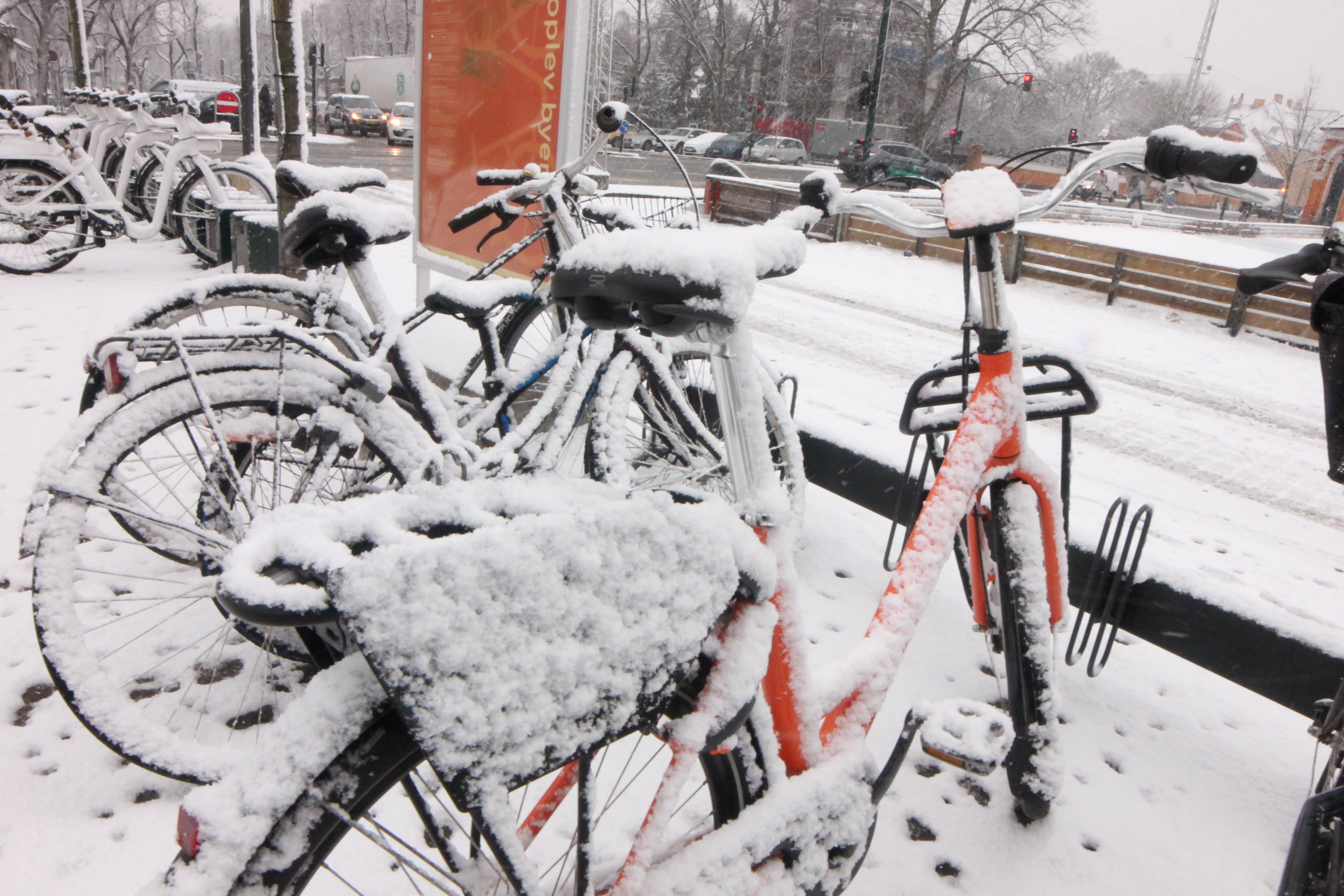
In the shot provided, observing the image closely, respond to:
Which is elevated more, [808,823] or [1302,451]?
[808,823]

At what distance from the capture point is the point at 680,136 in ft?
133

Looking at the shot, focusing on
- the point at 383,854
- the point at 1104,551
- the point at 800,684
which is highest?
the point at 800,684

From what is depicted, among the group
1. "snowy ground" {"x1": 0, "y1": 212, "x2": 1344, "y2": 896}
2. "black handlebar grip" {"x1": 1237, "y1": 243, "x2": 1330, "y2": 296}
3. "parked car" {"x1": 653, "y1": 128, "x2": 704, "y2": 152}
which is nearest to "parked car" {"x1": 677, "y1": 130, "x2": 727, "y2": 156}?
"parked car" {"x1": 653, "y1": 128, "x2": 704, "y2": 152}

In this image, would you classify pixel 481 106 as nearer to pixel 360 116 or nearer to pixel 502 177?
pixel 502 177

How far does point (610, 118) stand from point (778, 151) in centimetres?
3452

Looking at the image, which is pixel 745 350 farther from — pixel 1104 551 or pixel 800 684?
pixel 1104 551

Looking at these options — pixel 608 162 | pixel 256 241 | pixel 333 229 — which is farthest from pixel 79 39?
pixel 333 229

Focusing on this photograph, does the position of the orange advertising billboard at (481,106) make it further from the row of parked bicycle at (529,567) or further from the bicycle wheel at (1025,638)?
the bicycle wheel at (1025,638)

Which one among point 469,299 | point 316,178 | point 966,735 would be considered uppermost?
point 316,178

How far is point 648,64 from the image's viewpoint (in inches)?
1844

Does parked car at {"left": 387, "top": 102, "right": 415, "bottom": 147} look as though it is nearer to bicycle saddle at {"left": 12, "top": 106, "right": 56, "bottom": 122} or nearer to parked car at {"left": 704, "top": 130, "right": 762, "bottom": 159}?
parked car at {"left": 704, "top": 130, "right": 762, "bottom": 159}

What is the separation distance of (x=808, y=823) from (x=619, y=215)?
2.51 meters

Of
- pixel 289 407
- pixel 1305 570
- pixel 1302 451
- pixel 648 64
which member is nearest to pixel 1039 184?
pixel 648 64

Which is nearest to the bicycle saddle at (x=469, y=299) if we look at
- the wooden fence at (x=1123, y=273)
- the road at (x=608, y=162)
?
the wooden fence at (x=1123, y=273)
